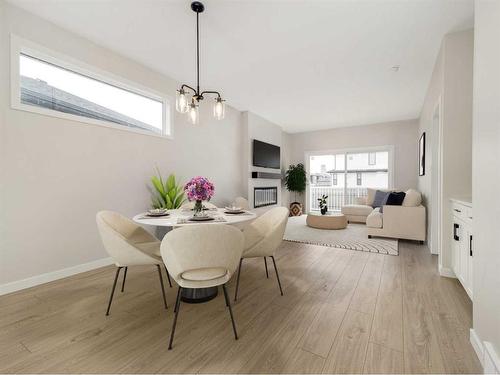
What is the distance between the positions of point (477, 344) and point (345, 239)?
107 inches

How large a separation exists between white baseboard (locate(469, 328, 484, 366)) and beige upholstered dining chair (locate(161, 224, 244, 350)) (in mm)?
1406

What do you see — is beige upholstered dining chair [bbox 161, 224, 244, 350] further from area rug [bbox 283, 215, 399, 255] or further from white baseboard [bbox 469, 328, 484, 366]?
area rug [bbox 283, 215, 399, 255]

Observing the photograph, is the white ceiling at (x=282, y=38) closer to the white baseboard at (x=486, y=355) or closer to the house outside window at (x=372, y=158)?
the white baseboard at (x=486, y=355)

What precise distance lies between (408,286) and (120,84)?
13.4ft

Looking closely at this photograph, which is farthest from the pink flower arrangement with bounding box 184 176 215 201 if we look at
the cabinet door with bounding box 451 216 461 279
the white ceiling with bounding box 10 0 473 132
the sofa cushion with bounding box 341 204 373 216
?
the sofa cushion with bounding box 341 204 373 216

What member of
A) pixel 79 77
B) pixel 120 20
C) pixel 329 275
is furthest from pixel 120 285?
pixel 120 20

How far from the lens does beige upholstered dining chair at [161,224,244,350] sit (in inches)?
53.2

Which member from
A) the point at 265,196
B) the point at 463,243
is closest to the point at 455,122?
the point at 463,243

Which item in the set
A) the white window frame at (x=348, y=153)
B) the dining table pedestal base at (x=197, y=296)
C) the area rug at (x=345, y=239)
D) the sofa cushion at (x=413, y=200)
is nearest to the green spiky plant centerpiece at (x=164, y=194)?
the dining table pedestal base at (x=197, y=296)

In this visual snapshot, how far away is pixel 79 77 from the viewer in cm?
271

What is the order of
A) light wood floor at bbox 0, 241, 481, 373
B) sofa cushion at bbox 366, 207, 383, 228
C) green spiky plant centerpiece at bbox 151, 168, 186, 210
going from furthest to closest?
1. sofa cushion at bbox 366, 207, 383, 228
2. green spiky plant centerpiece at bbox 151, 168, 186, 210
3. light wood floor at bbox 0, 241, 481, 373

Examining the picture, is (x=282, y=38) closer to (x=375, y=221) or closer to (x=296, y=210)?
(x=375, y=221)

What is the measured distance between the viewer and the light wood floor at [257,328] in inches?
50.8

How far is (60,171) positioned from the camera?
2.44 metres
